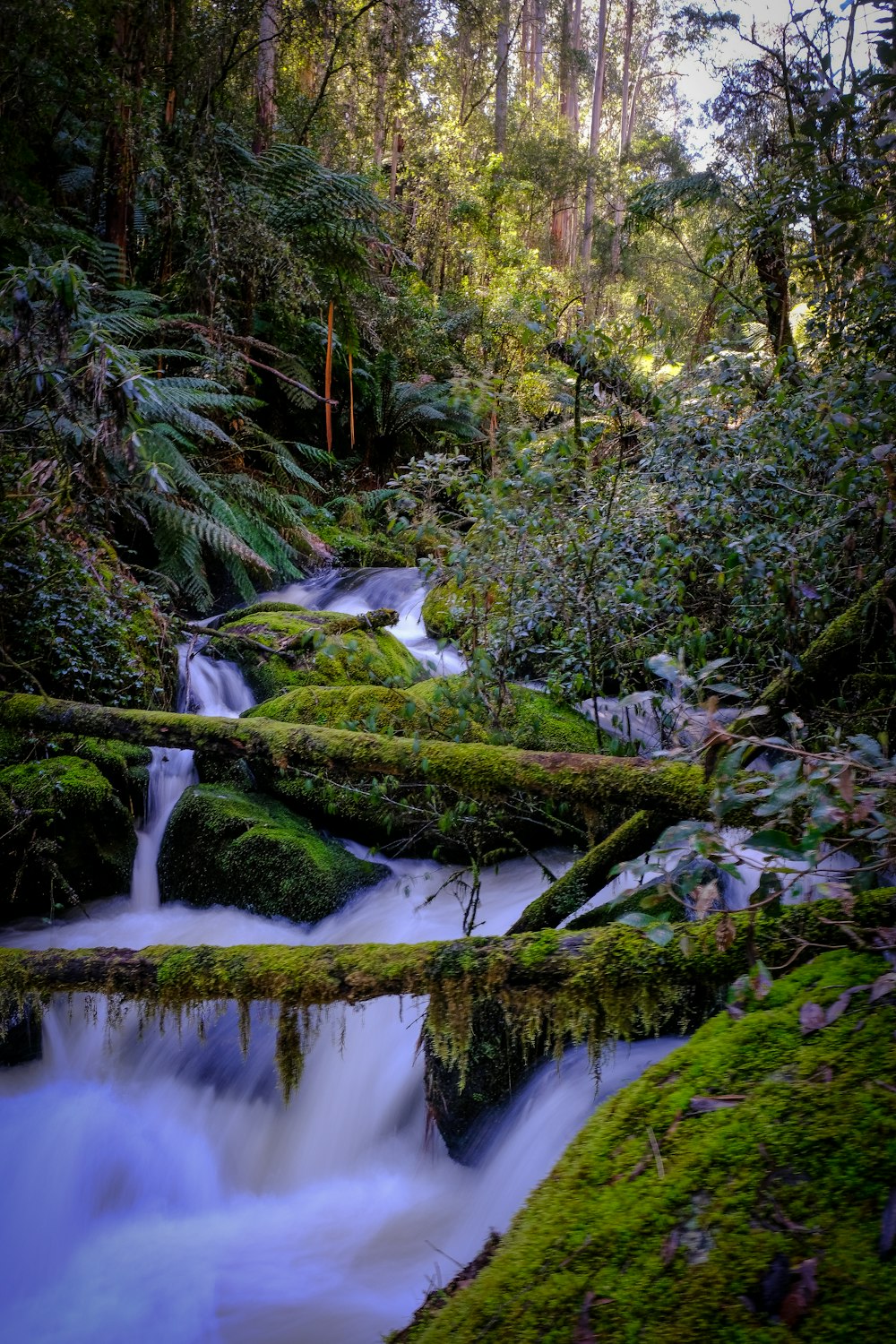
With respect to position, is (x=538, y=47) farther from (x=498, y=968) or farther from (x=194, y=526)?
(x=498, y=968)

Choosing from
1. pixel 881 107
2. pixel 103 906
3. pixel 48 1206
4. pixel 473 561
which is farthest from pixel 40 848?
pixel 881 107

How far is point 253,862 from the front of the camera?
5.16 meters

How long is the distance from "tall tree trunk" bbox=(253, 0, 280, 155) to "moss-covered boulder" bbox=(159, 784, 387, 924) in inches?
469

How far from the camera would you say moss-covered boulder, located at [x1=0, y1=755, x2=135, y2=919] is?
498 cm

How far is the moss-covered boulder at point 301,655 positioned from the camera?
6.93 metres

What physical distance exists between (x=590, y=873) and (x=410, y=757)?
0.84m

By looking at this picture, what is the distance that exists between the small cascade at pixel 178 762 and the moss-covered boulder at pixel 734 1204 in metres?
4.31

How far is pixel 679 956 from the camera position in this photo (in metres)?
2.02

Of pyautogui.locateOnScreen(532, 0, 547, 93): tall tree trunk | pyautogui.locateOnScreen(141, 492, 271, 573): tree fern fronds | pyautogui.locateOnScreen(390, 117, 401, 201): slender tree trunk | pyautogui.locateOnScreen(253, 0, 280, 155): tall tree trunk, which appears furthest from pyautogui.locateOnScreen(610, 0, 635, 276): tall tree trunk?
pyautogui.locateOnScreen(141, 492, 271, 573): tree fern fronds

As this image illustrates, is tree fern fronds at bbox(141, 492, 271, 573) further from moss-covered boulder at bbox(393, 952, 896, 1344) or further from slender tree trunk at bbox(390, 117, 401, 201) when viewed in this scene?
slender tree trunk at bbox(390, 117, 401, 201)

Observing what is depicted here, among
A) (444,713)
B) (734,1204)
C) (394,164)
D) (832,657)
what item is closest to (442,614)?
(444,713)

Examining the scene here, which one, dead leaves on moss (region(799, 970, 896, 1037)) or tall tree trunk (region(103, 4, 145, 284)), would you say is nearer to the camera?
dead leaves on moss (region(799, 970, 896, 1037))

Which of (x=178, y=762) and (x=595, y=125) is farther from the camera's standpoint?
(x=595, y=125)

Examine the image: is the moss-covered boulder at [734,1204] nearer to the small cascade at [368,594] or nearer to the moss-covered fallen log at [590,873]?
the moss-covered fallen log at [590,873]
